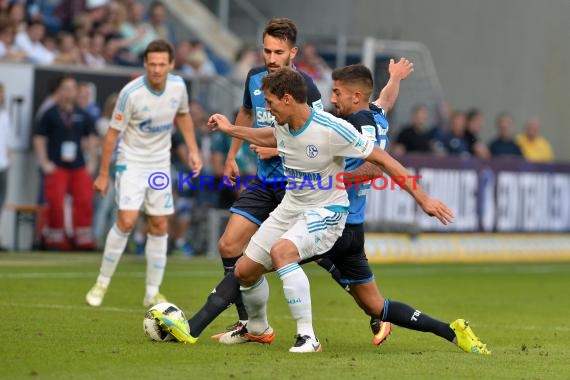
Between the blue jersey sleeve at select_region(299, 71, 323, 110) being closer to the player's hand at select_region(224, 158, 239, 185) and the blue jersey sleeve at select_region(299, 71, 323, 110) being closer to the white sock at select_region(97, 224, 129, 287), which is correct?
the player's hand at select_region(224, 158, 239, 185)

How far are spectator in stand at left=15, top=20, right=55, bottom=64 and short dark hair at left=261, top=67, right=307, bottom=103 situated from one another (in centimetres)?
1249

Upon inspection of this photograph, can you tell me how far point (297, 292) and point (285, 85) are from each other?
1434 millimetres

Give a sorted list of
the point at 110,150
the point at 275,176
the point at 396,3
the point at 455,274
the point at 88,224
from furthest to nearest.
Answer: the point at 396,3 → the point at 88,224 → the point at 455,274 → the point at 110,150 → the point at 275,176

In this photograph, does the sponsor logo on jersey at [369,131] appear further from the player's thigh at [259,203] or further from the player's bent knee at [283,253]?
the player's thigh at [259,203]

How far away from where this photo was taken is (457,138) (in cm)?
2267

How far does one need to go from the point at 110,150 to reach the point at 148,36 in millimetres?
10685

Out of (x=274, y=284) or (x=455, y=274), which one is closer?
(x=274, y=284)

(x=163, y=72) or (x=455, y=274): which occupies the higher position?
(x=163, y=72)

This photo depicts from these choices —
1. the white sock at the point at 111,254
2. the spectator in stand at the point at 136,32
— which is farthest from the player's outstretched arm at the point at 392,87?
the spectator in stand at the point at 136,32

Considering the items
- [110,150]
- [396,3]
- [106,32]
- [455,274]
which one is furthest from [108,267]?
[396,3]

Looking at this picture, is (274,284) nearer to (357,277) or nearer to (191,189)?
(191,189)

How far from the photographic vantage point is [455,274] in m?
18.2

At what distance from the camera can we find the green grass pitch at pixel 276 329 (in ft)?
26.0

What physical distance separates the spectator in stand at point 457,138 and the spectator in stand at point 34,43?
722 centimetres
